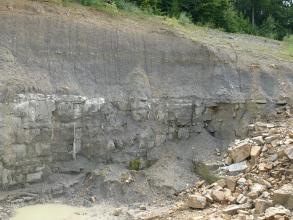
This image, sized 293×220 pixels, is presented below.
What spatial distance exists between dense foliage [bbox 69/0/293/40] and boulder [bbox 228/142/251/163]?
6.62 meters

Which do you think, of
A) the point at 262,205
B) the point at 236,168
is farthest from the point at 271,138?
the point at 262,205

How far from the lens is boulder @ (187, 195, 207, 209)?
11422 millimetres

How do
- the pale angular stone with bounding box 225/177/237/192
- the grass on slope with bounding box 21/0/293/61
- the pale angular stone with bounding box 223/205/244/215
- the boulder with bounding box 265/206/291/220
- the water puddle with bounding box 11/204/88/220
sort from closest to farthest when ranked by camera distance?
the boulder with bounding box 265/206/291/220 → the pale angular stone with bounding box 223/205/244/215 → the water puddle with bounding box 11/204/88/220 → the pale angular stone with bounding box 225/177/237/192 → the grass on slope with bounding box 21/0/293/61

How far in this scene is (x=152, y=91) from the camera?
1506cm

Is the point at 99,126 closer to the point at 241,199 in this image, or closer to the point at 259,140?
the point at 259,140

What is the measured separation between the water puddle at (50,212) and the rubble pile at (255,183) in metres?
2.58

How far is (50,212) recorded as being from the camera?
1200cm

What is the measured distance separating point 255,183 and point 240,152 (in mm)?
2009

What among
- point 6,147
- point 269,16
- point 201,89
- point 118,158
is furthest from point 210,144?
point 269,16

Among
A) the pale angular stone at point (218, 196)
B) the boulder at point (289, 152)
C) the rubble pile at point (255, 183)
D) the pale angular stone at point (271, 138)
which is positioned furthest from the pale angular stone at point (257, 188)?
the pale angular stone at point (271, 138)

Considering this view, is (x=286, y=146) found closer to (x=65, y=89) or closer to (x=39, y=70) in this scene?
(x=65, y=89)

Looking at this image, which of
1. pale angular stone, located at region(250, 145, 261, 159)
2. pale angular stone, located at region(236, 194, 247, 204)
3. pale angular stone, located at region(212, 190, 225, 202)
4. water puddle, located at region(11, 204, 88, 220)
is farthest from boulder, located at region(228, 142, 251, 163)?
water puddle, located at region(11, 204, 88, 220)

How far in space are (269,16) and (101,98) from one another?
1805 centimetres

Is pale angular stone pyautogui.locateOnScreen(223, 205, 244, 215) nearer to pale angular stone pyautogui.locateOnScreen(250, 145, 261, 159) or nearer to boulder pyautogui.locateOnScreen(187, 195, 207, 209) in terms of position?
boulder pyautogui.locateOnScreen(187, 195, 207, 209)
